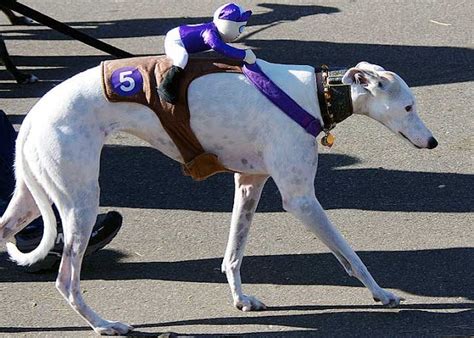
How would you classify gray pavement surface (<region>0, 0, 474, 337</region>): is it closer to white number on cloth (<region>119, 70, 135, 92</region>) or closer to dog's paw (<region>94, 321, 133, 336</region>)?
dog's paw (<region>94, 321, 133, 336</region>)

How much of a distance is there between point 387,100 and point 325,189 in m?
1.83

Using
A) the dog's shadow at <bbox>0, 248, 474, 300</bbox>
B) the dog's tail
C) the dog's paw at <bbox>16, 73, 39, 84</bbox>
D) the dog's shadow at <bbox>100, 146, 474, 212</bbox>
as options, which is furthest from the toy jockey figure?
the dog's paw at <bbox>16, 73, 39, 84</bbox>

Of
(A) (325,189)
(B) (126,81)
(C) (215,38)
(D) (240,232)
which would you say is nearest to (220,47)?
(C) (215,38)

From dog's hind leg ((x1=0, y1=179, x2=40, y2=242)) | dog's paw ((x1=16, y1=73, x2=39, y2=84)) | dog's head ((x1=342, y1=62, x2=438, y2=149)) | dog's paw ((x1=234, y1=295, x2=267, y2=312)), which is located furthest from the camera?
dog's paw ((x1=16, y1=73, x2=39, y2=84))

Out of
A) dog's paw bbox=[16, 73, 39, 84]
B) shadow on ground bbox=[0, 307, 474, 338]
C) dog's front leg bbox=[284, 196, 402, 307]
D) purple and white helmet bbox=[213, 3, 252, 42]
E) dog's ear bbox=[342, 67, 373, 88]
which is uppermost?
purple and white helmet bbox=[213, 3, 252, 42]

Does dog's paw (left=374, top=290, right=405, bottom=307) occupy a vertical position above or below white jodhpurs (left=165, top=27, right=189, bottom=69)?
below

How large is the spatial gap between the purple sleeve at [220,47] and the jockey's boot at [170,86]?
0.75 ft

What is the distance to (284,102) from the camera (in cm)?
495

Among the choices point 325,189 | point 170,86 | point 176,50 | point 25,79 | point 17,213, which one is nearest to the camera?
point 170,86

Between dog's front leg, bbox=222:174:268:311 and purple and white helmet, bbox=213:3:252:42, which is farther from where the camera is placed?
dog's front leg, bbox=222:174:268:311

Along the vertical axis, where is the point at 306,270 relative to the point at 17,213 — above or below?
below

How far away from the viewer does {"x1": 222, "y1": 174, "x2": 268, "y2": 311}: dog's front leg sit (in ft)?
17.7

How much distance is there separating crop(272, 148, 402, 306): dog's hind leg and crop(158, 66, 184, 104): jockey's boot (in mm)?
515

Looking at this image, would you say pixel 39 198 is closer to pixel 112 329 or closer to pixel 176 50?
pixel 112 329
